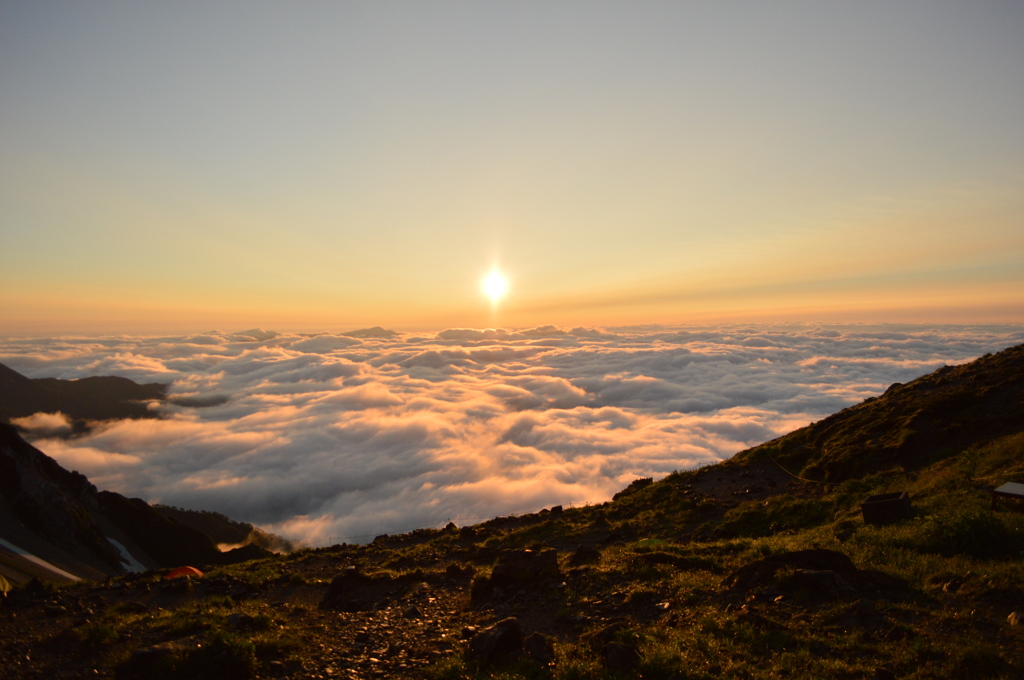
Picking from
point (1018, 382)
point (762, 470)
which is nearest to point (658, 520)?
Answer: point (762, 470)

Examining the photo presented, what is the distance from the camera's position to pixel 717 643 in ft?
26.5

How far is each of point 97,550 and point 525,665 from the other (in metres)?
79.8

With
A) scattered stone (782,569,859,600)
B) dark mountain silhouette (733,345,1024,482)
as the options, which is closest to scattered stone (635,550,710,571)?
scattered stone (782,569,859,600)

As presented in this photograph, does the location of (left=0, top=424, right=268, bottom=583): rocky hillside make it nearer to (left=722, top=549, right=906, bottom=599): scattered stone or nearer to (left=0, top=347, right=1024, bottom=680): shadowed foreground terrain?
(left=0, top=347, right=1024, bottom=680): shadowed foreground terrain

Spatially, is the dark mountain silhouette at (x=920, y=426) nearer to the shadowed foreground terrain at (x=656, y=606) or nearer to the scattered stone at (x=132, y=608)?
the shadowed foreground terrain at (x=656, y=606)

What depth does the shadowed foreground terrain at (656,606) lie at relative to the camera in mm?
7664

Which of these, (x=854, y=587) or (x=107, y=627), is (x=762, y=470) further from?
(x=107, y=627)

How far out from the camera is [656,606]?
10602 mm

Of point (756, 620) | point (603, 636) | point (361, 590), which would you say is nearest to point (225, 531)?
point (361, 590)

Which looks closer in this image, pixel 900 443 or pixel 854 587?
pixel 854 587

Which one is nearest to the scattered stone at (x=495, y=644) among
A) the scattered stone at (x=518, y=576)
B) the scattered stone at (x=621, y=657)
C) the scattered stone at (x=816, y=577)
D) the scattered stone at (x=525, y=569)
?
the scattered stone at (x=621, y=657)

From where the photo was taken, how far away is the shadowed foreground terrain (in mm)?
7664

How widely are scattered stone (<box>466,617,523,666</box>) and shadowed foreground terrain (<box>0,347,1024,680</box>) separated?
0.03m

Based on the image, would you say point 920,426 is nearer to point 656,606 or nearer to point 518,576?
Result: point 656,606
